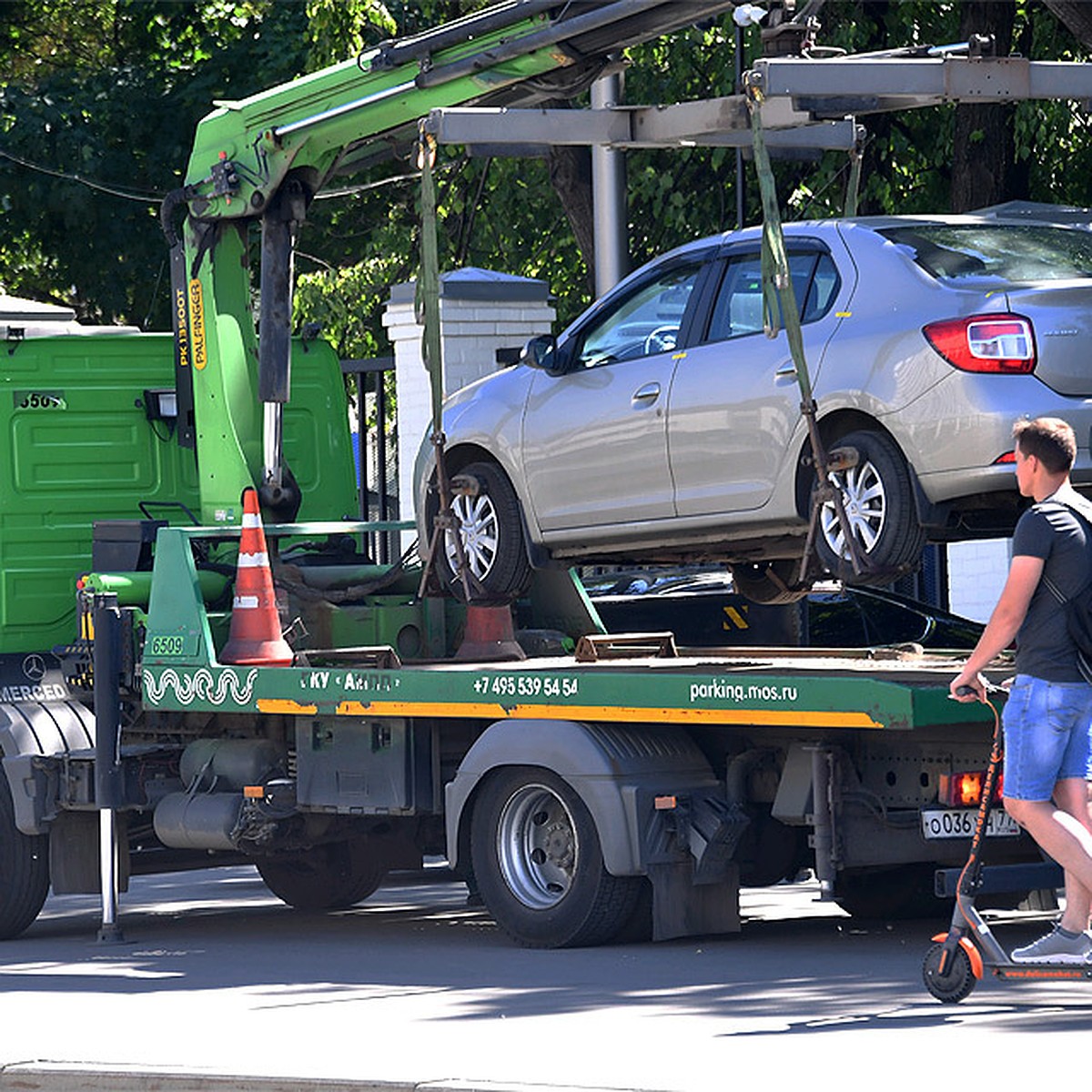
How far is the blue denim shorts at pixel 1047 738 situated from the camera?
7828mm

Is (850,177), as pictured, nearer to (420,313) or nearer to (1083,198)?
(420,313)

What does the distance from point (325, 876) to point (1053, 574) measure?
6024 mm

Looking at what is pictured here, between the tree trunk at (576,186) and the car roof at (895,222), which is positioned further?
the tree trunk at (576,186)

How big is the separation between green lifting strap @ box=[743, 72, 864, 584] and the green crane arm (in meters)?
1.90

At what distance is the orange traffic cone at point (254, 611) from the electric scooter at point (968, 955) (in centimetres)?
433

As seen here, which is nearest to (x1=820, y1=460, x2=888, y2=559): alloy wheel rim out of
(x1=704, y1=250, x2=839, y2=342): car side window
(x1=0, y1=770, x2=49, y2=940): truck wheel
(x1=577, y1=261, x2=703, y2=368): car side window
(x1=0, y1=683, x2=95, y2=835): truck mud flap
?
(x1=704, y1=250, x2=839, y2=342): car side window

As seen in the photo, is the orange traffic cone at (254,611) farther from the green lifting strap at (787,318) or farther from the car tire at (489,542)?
the green lifting strap at (787,318)

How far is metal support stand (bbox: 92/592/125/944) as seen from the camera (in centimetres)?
1150

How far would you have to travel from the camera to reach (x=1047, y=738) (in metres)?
7.83

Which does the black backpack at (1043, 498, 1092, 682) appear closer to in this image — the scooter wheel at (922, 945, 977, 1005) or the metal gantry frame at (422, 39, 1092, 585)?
the scooter wheel at (922, 945, 977, 1005)

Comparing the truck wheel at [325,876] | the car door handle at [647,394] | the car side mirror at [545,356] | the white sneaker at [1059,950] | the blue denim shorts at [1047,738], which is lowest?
the truck wheel at [325,876]

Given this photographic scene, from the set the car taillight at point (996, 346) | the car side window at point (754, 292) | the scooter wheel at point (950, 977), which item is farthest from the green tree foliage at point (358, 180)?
the scooter wheel at point (950, 977)

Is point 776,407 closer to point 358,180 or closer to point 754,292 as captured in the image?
point 754,292

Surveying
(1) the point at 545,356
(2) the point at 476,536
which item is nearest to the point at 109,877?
(2) the point at 476,536
